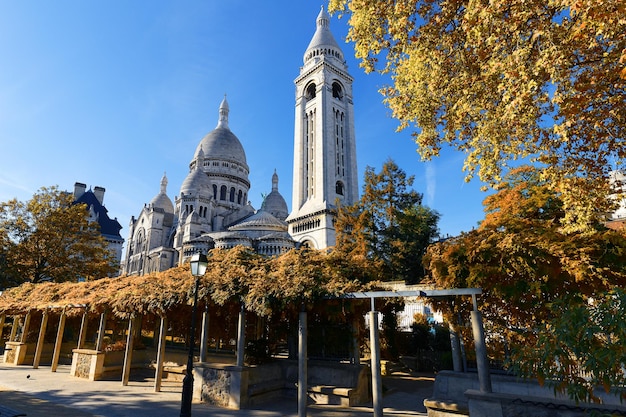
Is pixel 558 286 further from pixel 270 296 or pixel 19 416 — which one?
pixel 19 416

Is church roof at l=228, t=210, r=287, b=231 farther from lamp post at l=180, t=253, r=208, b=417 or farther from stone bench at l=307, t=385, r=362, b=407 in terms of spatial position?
lamp post at l=180, t=253, r=208, b=417

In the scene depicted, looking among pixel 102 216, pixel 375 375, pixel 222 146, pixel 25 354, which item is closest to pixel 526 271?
pixel 375 375

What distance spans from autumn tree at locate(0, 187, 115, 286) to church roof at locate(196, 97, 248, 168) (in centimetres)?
4382

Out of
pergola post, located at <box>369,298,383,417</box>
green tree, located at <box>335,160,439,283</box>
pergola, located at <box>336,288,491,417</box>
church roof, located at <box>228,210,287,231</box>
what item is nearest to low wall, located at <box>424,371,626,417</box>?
pergola, located at <box>336,288,491,417</box>

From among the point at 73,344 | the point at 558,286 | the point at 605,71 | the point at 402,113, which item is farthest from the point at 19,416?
the point at 73,344

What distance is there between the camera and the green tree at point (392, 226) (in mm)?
28859

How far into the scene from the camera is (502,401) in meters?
6.08

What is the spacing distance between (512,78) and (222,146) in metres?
69.0

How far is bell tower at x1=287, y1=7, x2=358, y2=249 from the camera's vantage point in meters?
46.3

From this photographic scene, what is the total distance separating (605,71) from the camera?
21.8ft

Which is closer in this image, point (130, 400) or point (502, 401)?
point (502, 401)

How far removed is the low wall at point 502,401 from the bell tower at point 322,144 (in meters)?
34.7

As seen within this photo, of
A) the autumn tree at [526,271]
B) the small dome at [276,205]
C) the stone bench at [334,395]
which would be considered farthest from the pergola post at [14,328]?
the small dome at [276,205]

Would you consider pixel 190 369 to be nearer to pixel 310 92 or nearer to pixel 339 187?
pixel 339 187
